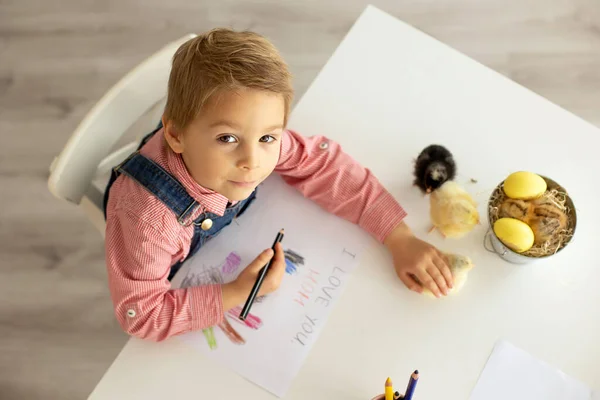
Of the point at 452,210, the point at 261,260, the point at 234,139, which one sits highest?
the point at 452,210

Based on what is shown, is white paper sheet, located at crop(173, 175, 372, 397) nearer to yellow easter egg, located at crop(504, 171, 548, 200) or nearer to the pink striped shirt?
the pink striped shirt

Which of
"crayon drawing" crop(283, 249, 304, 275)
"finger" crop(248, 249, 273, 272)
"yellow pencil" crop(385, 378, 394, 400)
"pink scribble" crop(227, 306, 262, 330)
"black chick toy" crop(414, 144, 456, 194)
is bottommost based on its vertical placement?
"pink scribble" crop(227, 306, 262, 330)

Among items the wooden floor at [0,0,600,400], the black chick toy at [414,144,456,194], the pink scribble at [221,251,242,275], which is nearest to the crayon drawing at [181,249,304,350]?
the pink scribble at [221,251,242,275]

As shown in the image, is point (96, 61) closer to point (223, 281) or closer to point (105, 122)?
point (105, 122)

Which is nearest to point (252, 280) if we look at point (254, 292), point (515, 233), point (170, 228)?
point (254, 292)

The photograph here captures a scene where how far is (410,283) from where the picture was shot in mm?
771

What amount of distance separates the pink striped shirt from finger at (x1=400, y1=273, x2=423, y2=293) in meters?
0.07

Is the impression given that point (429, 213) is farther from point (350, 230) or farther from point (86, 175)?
point (86, 175)

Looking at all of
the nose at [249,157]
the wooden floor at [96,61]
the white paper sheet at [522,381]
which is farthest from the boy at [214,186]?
the wooden floor at [96,61]

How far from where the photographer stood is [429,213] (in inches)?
32.5

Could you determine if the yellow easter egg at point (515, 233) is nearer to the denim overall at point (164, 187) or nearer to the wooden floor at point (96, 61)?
the denim overall at point (164, 187)

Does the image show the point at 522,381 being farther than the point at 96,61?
No

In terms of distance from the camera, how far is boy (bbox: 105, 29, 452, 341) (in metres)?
0.65

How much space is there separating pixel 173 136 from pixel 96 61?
1.13 metres
